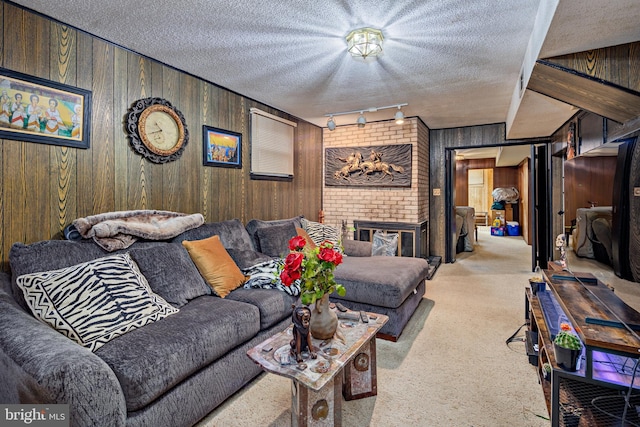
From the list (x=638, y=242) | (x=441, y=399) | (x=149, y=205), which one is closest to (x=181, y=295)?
(x=149, y=205)

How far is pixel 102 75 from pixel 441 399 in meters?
3.11

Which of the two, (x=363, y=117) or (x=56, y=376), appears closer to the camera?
(x=56, y=376)

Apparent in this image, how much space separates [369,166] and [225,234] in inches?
107

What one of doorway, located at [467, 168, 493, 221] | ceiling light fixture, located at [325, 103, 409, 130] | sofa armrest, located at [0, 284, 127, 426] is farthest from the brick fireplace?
doorway, located at [467, 168, 493, 221]

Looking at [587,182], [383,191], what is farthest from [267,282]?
[383,191]

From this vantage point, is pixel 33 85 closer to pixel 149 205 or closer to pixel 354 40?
pixel 149 205

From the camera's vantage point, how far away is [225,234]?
115 inches

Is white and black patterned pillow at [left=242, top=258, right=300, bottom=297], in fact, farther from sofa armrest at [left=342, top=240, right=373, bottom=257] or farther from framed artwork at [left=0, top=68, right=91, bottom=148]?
framed artwork at [left=0, top=68, right=91, bottom=148]

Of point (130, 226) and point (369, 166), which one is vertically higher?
point (369, 166)

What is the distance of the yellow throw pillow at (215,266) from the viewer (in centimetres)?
239

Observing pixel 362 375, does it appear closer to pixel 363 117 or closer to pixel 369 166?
pixel 363 117

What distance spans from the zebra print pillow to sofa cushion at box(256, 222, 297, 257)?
1384 mm

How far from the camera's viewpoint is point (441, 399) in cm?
188

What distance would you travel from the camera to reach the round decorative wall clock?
253 centimetres
